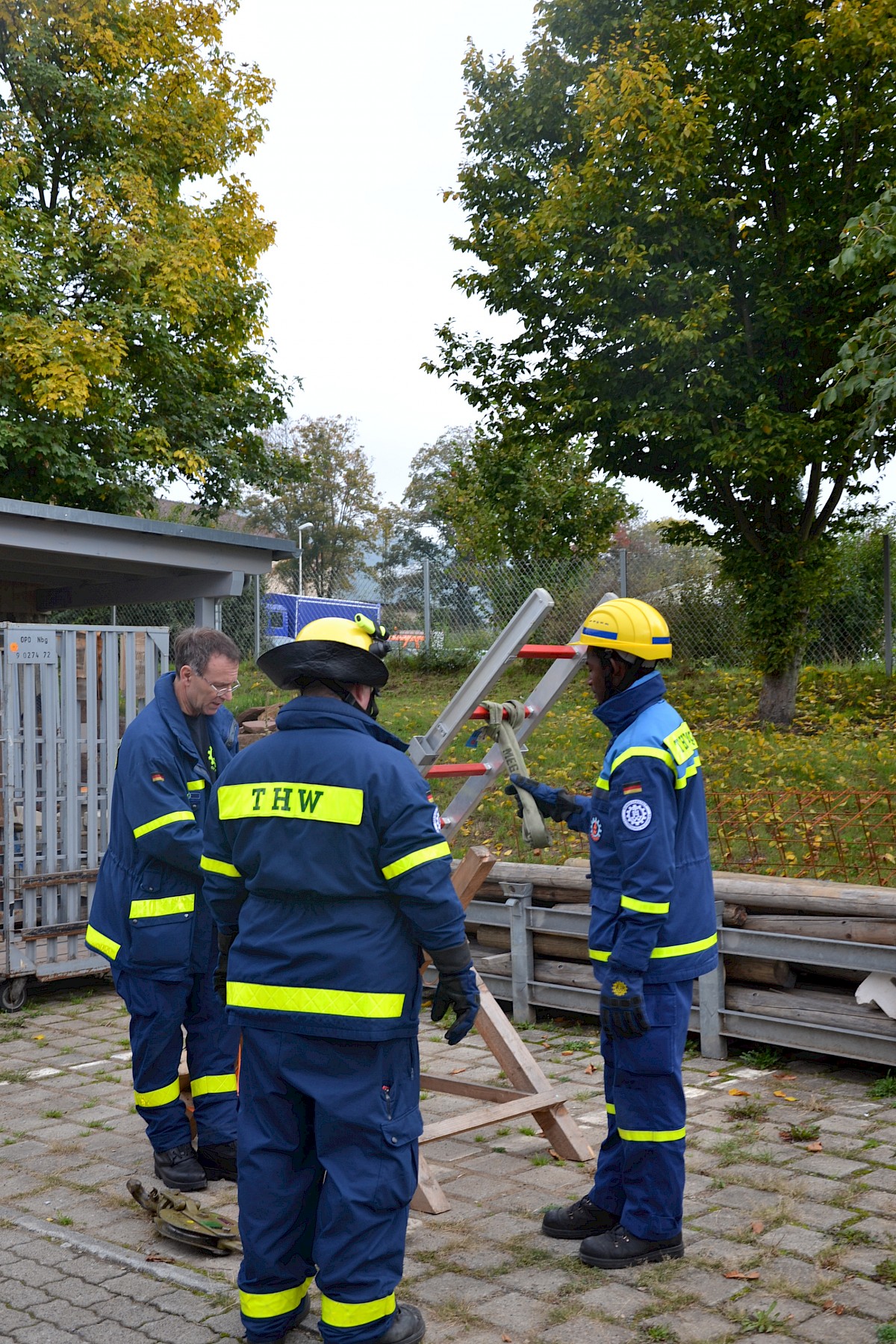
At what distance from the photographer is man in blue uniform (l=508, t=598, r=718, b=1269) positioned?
357 centimetres

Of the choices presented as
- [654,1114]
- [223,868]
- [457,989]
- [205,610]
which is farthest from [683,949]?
[205,610]

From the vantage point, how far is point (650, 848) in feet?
11.7

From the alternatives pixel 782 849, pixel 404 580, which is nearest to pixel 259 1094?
pixel 782 849

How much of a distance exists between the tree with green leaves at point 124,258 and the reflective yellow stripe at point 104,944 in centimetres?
1104

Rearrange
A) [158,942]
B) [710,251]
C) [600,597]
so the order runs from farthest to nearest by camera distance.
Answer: [600,597] < [710,251] < [158,942]

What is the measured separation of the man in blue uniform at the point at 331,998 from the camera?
3008 millimetres

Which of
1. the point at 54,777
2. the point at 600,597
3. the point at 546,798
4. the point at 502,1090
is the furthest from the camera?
the point at 600,597

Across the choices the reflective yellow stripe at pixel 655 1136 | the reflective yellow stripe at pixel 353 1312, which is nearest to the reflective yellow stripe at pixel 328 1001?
the reflective yellow stripe at pixel 353 1312

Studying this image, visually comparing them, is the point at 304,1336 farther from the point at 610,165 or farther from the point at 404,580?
the point at 404,580

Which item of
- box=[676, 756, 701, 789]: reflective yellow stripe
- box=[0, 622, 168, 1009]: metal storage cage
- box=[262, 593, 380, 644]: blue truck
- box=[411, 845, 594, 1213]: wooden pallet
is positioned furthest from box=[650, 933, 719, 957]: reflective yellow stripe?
box=[0, 622, 168, 1009]: metal storage cage

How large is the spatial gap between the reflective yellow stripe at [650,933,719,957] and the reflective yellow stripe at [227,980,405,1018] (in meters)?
0.93

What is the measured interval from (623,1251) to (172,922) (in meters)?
1.92

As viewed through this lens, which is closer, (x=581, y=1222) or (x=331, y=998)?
(x=331, y=998)

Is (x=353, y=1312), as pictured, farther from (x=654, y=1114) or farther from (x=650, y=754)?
(x=650, y=754)
